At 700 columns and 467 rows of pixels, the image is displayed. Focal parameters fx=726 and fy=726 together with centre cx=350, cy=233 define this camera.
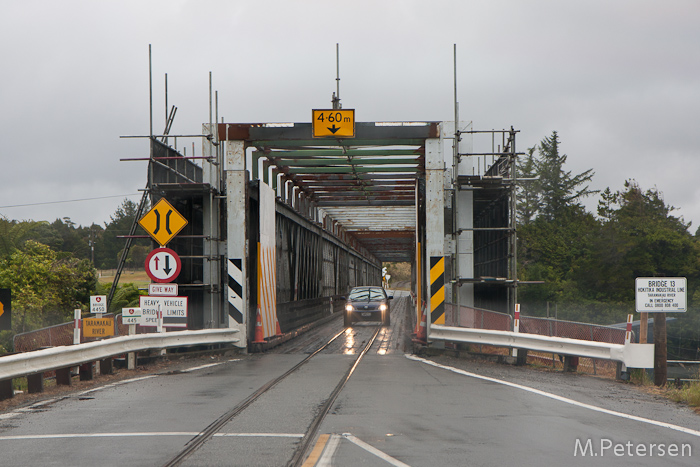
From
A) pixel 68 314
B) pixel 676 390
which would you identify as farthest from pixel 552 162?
pixel 676 390

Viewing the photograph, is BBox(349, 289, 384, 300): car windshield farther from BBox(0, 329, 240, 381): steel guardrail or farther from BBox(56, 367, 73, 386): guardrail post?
BBox(56, 367, 73, 386): guardrail post

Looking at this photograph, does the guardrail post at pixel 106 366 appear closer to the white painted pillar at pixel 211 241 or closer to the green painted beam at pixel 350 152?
the white painted pillar at pixel 211 241

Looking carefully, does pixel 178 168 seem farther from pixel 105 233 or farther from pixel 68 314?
pixel 105 233

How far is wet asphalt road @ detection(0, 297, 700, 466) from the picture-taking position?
622 cm

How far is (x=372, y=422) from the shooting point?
25.3 ft

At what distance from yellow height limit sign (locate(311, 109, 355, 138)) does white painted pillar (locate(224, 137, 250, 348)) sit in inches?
81.7

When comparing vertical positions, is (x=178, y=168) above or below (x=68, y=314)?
above

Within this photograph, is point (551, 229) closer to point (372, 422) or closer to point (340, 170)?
point (340, 170)

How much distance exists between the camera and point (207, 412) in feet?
27.7

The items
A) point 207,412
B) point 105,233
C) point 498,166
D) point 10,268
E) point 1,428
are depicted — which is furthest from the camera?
point 105,233

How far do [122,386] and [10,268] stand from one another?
3429 centimetres

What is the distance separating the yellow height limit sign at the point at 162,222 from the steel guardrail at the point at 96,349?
6.55ft

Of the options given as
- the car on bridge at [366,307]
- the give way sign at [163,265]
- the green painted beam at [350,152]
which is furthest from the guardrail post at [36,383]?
the car on bridge at [366,307]

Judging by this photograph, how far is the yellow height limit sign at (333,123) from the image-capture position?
55.4ft
